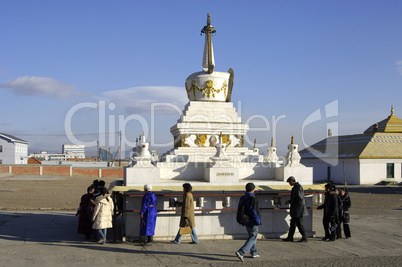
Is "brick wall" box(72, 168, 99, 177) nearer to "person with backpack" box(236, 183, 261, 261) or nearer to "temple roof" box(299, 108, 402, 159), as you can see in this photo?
"temple roof" box(299, 108, 402, 159)

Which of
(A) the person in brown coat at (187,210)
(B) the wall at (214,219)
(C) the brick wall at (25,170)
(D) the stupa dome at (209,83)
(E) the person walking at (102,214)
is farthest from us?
(C) the brick wall at (25,170)

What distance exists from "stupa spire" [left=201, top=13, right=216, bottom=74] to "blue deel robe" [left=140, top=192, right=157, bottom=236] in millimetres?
7811

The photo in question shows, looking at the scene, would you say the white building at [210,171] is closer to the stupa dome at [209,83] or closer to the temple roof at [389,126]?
the stupa dome at [209,83]

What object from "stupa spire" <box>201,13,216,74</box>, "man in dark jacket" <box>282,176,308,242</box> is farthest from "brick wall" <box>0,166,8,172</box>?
"man in dark jacket" <box>282,176,308,242</box>

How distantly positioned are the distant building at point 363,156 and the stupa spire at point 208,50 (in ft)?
77.5

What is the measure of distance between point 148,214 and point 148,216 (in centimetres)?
5

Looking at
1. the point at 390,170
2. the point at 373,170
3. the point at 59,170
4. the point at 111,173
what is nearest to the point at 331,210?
the point at 373,170

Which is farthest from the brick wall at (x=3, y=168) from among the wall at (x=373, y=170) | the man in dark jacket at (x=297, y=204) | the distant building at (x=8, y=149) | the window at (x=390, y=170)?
the man in dark jacket at (x=297, y=204)

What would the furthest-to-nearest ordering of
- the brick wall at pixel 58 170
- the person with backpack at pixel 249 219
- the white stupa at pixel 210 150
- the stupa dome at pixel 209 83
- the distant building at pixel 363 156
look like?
the brick wall at pixel 58 170 < the distant building at pixel 363 156 < the stupa dome at pixel 209 83 < the white stupa at pixel 210 150 < the person with backpack at pixel 249 219

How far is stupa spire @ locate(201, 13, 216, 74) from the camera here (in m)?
16.6

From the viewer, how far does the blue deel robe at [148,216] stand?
396 inches

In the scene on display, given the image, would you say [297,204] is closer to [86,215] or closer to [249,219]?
[249,219]

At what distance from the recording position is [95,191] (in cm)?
1124

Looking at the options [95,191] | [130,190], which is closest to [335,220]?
[130,190]
